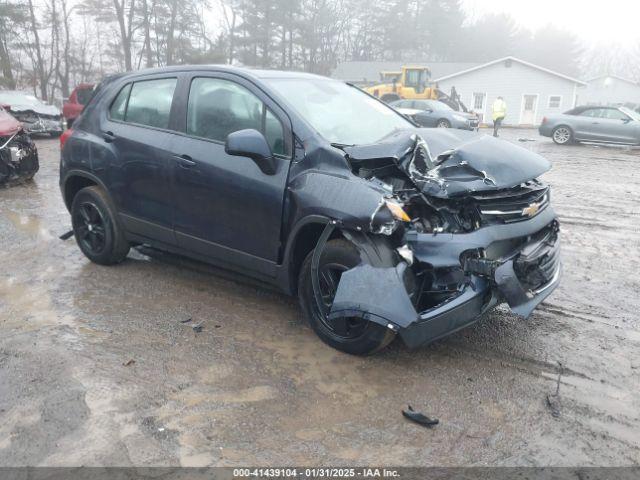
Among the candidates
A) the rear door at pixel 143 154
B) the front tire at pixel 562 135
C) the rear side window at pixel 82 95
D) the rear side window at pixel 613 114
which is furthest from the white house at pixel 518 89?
the rear door at pixel 143 154

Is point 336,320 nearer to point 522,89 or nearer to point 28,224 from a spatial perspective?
point 28,224

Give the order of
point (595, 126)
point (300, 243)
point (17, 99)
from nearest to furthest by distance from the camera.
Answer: point (300, 243)
point (17, 99)
point (595, 126)

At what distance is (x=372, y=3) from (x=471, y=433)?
61032mm

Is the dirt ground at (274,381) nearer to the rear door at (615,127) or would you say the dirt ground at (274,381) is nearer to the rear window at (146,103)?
the rear window at (146,103)

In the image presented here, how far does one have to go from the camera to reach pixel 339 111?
14.1ft

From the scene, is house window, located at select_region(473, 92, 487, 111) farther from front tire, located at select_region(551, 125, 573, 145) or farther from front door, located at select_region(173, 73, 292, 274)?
front door, located at select_region(173, 73, 292, 274)

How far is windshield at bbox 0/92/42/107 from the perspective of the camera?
16.9 metres

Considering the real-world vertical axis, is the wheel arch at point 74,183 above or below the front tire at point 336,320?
above

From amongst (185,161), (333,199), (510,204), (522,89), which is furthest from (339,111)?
(522,89)

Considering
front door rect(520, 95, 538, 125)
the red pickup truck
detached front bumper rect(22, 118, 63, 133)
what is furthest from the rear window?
front door rect(520, 95, 538, 125)

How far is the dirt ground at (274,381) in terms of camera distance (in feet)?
9.10

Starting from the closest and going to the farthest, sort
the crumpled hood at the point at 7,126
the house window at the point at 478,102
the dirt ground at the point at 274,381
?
1. the dirt ground at the point at 274,381
2. the crumpled hood at the point at 7,126
3. the house window at the point at 478,102

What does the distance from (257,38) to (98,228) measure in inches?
1737

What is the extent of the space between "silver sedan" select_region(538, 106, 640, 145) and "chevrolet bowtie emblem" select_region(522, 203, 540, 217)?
1713 centimetres
